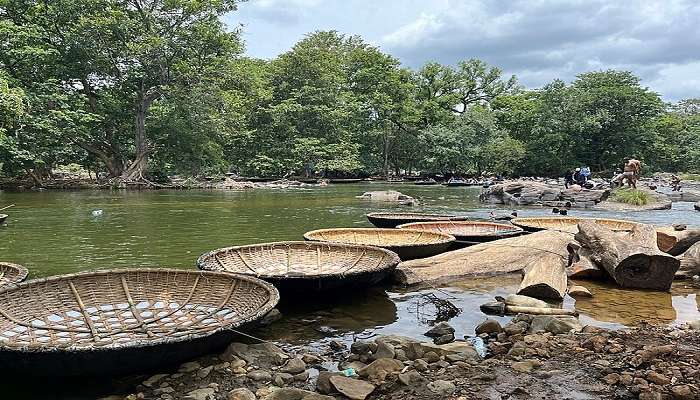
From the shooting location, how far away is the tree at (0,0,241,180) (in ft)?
87.2

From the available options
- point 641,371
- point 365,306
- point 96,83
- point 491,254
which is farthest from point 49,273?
point 96,83

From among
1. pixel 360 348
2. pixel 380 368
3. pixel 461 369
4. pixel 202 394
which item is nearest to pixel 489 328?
pixel 461 369

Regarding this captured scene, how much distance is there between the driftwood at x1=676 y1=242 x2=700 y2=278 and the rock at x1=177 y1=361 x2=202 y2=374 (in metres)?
6.37

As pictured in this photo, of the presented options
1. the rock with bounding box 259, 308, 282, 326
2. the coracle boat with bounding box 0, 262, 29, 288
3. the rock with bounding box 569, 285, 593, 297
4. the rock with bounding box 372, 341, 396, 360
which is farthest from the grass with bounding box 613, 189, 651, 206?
the coracle boat with bounding box 0, 262, 29, 288

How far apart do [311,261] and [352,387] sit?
3.70 meters

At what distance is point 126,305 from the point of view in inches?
193

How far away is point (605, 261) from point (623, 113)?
35.5 m

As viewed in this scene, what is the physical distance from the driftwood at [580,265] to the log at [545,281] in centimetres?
96

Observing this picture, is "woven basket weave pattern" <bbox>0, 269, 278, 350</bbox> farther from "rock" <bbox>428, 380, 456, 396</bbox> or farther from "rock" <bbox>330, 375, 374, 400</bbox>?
"rock" <bbox>428, 380, 456, 396</bbox>

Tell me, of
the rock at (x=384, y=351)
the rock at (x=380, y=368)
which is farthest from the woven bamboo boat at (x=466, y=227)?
the rock at (x=380, y=368)

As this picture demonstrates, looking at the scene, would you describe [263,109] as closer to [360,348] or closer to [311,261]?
[311,261]

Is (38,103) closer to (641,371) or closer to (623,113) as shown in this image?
(641,371)

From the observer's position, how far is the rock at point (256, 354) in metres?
4.02

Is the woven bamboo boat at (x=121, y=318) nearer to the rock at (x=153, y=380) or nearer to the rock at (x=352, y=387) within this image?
the rock at (x=153, y=380)
